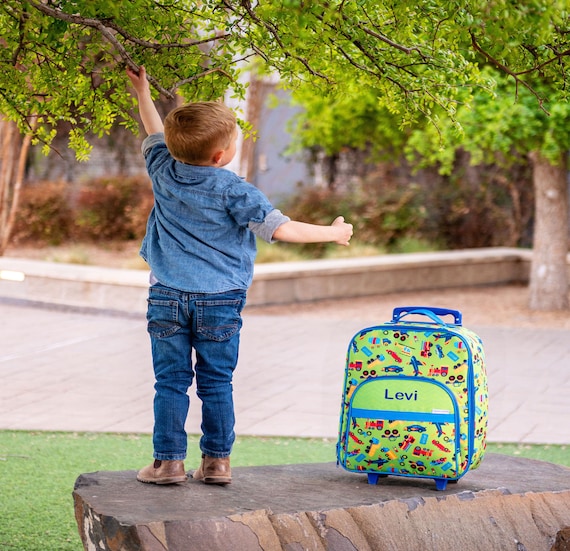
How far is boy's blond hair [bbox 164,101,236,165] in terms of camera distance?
10.7ft

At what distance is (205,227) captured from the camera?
3.34 m

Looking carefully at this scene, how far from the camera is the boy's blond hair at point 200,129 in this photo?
3.25m

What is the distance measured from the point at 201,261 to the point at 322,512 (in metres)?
0.90

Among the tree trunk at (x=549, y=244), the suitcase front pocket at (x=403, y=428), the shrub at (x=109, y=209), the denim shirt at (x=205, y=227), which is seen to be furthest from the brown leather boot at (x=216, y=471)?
the shrub at (x=109, y=209)

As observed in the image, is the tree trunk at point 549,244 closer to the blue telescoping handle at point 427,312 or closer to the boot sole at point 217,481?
the blue telescoping handle at point 427,312

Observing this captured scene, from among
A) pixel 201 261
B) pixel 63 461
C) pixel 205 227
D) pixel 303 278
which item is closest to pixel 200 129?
pixel 205 227

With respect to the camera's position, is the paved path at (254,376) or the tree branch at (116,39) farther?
the paved path at (254,376)

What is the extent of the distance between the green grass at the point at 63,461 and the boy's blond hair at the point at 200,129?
169 cm

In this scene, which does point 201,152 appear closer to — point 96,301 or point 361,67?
point 361,67

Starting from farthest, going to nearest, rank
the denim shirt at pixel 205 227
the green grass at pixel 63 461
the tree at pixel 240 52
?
the green grass at pixel 63 461 < the denim shirt at pixel 205 227 < the tree at pixel 240 52

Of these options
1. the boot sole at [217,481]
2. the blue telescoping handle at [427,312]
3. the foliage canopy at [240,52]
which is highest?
the foliage canopy at [240,52]

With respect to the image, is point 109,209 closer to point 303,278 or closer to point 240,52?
point 303,278

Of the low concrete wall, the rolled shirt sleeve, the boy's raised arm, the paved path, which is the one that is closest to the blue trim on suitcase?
the rolled shirt sleeve

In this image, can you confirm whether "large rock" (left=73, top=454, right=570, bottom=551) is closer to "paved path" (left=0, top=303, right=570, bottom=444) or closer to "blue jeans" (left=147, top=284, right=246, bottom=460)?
"blue jeans" (left=147, top=284, right=246, bottom=460)
